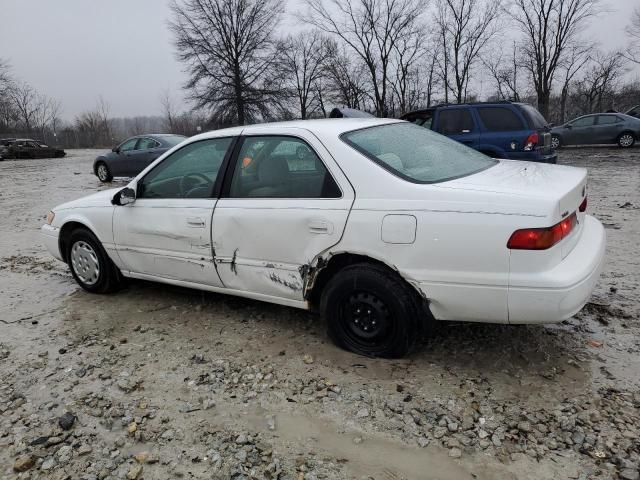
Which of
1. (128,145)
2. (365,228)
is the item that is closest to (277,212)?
(365,228)

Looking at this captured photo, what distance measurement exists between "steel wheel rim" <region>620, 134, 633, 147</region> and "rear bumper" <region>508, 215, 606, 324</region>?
1765 centimetres

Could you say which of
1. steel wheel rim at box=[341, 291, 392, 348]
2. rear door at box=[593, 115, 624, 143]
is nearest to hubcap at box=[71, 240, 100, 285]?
steel wheel rim at box=[341, 291, 392, 348]

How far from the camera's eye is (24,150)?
30.8 meters

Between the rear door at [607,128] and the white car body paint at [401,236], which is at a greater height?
the rear door at [607,128]

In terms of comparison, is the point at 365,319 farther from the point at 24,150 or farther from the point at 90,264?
the point at 24,150

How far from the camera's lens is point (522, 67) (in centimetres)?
3588

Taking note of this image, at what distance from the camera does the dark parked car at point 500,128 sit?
870cm

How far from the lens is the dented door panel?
3.66 metres

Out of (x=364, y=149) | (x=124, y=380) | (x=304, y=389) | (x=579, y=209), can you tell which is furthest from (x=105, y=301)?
(x=579, y=209)

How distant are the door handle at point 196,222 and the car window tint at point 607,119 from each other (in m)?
18.2

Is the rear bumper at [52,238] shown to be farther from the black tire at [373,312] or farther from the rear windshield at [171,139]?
the rear windshield at [171,139]

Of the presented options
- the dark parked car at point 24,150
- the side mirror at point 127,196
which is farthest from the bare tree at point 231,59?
the side mirror at point 127,196

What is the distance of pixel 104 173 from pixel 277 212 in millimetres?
13333

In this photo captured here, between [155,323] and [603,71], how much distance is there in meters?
45.4
